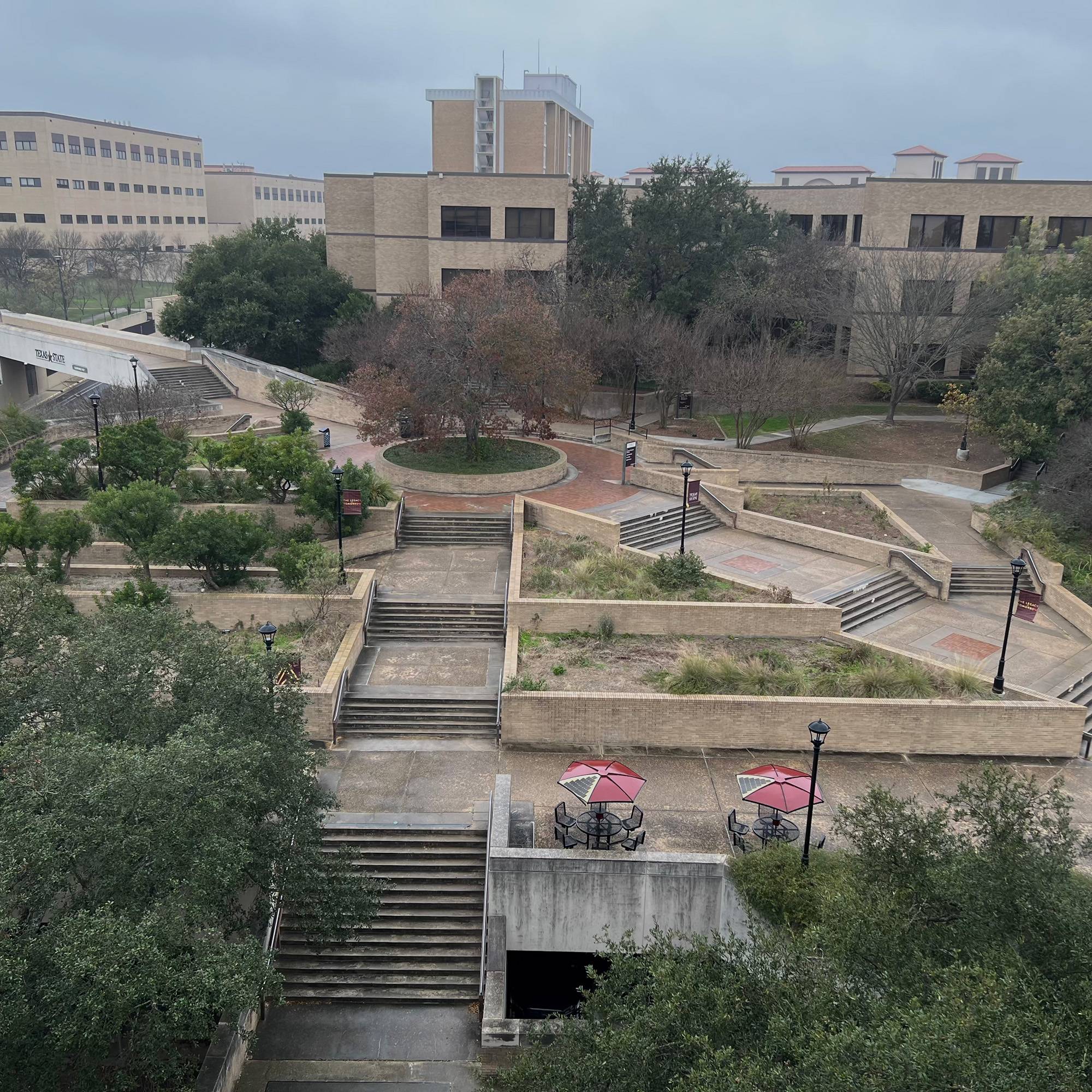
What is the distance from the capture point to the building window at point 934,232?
4538 centimetres

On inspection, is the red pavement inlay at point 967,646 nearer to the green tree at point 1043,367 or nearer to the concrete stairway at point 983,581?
the concrete stairway at point 983,581

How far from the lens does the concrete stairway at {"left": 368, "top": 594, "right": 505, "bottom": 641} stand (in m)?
23.2

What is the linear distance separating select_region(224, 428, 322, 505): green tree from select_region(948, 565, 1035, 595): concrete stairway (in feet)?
56.8

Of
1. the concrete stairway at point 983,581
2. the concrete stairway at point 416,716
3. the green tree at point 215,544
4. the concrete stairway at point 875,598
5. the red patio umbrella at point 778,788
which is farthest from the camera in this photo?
the concrete stairway at point 983,581

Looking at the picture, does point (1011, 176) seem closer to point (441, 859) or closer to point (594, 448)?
point (594, 448)

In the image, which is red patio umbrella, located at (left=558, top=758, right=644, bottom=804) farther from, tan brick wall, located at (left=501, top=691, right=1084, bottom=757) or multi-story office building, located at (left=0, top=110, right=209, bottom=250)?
multi-story office building, located at (left=0, top=110, right=209, bottom=250)

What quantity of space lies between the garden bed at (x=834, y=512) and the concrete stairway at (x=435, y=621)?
1079 centimetres

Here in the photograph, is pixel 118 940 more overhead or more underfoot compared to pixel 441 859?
more overhead

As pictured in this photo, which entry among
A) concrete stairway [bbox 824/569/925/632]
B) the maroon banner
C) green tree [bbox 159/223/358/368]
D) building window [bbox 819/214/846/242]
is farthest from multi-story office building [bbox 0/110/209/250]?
the maroon banner

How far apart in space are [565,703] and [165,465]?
15.7 metres

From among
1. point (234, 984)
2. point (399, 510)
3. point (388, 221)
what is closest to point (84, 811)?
point (234, 984)

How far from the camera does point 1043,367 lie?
3031cm

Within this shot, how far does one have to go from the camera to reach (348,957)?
1536 cm

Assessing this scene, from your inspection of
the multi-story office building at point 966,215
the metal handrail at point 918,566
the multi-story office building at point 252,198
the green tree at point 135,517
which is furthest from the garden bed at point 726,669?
the multi-story office building at point 252,198
